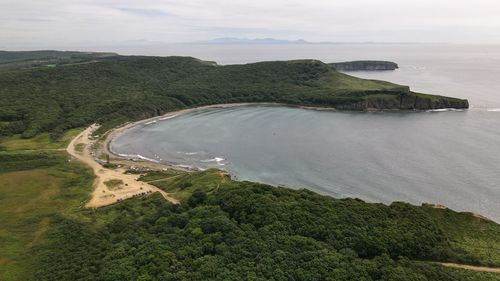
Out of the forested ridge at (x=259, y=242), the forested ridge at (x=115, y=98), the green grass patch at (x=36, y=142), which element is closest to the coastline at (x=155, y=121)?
the forested ridge at (x=115, y=98)

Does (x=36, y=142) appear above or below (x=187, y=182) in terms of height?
above

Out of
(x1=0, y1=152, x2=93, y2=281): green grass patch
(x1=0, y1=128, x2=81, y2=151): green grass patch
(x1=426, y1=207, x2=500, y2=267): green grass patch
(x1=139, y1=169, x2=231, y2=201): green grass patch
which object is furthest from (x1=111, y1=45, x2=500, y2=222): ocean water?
(x1=0, y1=152, x2=93, y2=281): green grass patch

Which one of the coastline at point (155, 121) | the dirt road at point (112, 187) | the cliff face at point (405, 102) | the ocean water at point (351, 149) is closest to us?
the dirt road at point (112, 187)

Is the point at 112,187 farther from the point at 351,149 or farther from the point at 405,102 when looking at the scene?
the point at 405,102

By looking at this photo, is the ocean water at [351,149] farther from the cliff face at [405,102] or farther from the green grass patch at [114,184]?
the green grass patch at [114,184]

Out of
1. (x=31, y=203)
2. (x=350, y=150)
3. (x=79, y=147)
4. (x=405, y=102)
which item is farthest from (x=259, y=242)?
(x=405, y=102)
